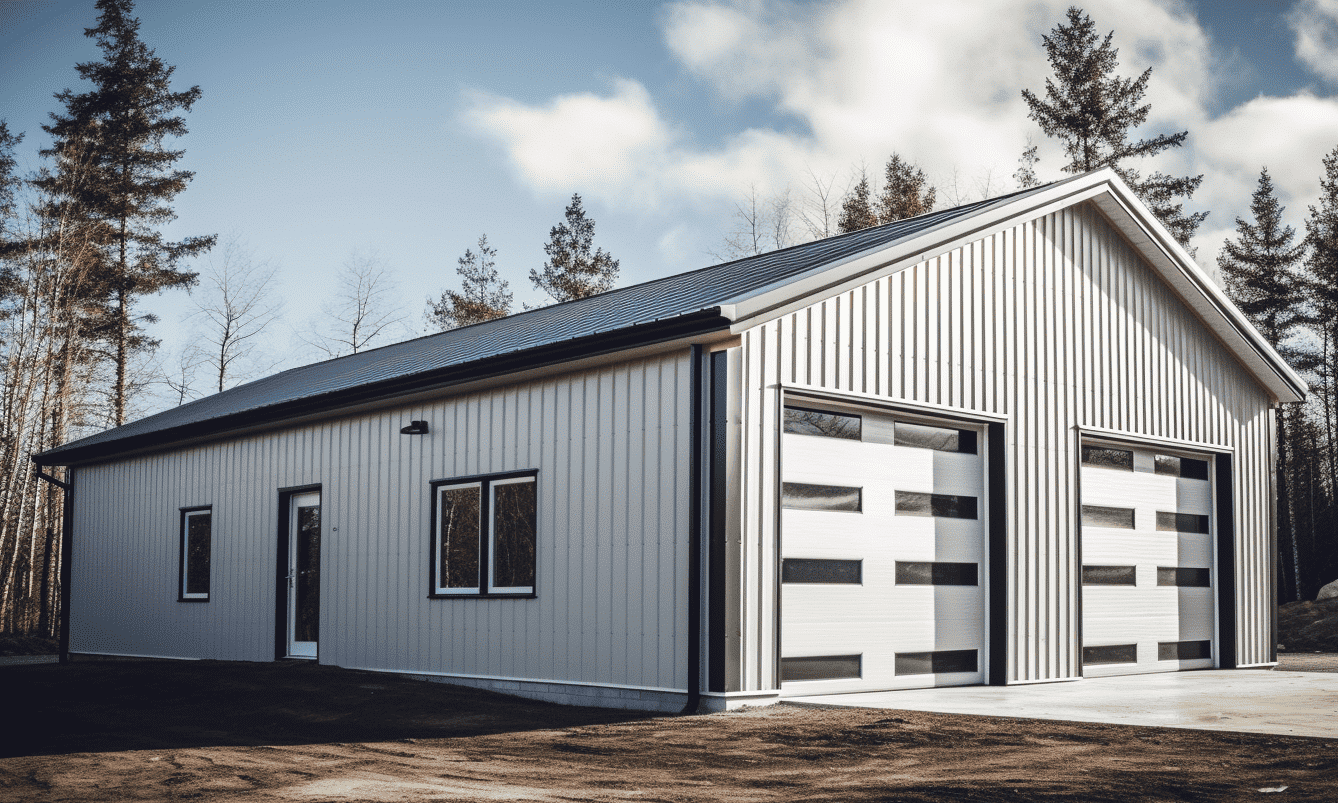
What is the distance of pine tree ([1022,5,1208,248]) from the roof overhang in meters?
18.9

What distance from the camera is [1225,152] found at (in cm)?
3416

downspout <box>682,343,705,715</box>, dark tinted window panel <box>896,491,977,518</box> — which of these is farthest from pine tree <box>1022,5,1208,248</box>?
downspout <box>682,343,705,715</box>

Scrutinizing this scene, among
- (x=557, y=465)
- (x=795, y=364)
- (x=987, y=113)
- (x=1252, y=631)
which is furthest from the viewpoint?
(x=987, y=113)

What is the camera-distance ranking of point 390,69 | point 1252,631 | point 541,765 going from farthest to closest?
1. point 390,69
2. point 1252,631
3. point 541,765

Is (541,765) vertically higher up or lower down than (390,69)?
lower down

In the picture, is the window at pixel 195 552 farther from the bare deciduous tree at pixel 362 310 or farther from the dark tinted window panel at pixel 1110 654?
the bare deciduous tree at pixel 362 310

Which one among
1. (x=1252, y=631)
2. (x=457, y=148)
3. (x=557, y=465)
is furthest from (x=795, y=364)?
(x=457, y=148)

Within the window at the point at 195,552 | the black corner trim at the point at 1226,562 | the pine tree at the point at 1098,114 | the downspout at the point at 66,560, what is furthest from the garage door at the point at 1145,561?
the pine tree at the point at 1098,114

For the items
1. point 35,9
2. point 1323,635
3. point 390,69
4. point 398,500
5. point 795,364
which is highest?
point 35,9

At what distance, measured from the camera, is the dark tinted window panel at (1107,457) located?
12.5 metres

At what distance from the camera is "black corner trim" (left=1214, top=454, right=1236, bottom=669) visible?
13695 mm

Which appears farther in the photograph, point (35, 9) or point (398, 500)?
point (35, 9)

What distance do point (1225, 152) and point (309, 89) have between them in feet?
82.9

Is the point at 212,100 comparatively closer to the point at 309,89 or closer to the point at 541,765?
the point at 309,89
